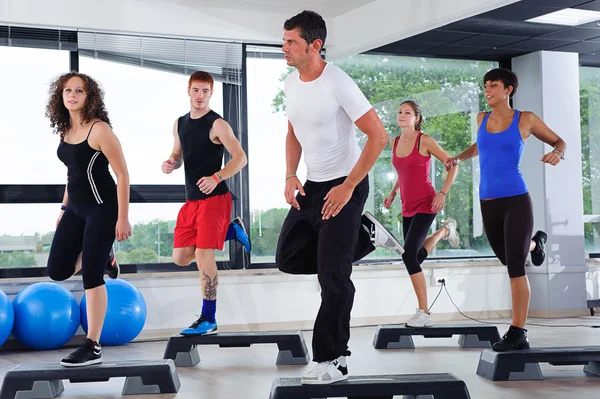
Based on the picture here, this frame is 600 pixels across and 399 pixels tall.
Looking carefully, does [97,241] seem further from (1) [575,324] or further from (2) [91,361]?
(1) [575,324]

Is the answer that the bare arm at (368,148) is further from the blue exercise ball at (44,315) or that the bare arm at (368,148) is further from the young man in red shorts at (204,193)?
the blue exercise ball at (44,315)

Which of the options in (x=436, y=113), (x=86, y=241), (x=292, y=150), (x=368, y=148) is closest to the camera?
(x=368, y=148)

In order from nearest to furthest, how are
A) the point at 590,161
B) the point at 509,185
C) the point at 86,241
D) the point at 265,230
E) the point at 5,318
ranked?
1. the point at 86,241
2. the point at 509,185
3. the point at 5,318
4. the point at 265,230
5. the point at 590,161

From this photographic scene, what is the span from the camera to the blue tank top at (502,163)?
4359 millimetres

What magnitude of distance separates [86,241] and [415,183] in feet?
8.45

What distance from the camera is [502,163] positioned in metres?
4.40

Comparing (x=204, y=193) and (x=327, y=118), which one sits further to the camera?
(x=204, y=193)

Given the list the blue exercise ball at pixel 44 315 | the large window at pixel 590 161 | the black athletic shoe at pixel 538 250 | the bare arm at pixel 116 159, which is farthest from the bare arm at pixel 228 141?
the large window at pixel 590 161

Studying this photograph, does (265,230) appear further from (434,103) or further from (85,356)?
(85,356)

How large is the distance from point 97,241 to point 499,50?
5.01 meters

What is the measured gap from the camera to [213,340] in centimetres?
471

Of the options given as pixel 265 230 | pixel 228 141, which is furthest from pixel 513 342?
pixel 265 230

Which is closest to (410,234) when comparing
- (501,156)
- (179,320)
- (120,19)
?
(501,156)

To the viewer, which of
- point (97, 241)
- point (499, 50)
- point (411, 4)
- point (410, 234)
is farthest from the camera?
point (499, 50)
